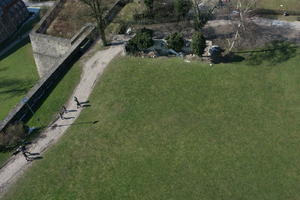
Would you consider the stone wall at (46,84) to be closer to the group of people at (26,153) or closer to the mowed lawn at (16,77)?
the group of people at (26,153)

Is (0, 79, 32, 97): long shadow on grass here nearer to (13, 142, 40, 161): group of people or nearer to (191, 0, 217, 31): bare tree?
(13, 142, 40, 161): group of people

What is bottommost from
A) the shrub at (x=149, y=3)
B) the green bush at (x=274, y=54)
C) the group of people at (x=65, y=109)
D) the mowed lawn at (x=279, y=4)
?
the group of people at (x=65, y=109)

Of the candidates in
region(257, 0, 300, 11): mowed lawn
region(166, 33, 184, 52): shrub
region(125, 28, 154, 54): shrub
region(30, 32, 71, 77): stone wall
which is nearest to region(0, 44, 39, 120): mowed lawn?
region(30, 32, 71, 77): stone wall

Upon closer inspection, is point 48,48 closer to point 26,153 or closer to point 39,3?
point 26,153

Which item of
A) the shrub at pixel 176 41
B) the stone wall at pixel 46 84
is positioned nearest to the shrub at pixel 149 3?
the stone wall at pixel 46 84

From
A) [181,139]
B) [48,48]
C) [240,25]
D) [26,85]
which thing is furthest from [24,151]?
[240,25]

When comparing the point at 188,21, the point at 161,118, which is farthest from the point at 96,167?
the point at 188,21
